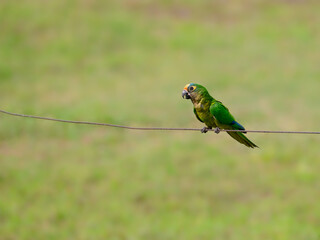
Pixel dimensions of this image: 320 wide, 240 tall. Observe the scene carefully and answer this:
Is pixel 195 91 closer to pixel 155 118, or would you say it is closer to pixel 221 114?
A: pixel 221 114

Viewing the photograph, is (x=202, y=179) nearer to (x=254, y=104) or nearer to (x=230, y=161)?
(x=230, y=161)

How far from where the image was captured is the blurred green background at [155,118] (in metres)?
12.8

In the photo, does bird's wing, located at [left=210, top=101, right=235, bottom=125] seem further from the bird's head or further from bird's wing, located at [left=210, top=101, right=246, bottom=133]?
the bird's head

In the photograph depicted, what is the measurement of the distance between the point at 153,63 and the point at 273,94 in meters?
4.81

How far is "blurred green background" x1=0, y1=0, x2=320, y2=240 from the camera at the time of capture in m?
12.8

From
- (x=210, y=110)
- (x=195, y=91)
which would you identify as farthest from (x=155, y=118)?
(x=210, y=110)

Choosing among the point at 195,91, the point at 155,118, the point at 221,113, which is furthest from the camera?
the point at 155,118

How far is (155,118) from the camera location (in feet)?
58.3

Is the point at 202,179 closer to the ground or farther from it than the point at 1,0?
closer to the ground

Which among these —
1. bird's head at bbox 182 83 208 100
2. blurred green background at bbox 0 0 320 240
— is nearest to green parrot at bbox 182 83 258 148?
bird's head at bbox 182 83 208 100

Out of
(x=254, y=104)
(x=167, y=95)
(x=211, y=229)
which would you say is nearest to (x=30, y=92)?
(x=167, y=95)

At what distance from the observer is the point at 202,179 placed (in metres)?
14.3

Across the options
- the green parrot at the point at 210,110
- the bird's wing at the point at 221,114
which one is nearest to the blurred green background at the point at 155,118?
the green parrot at the point at 210,110

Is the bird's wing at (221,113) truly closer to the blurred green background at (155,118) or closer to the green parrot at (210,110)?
the green parrot at (210,110)
